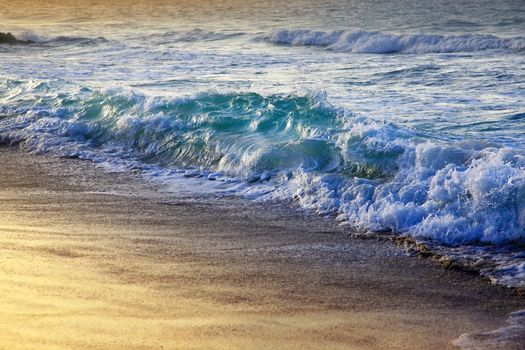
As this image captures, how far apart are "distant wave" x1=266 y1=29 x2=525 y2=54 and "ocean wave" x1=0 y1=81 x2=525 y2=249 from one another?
45.2 feet

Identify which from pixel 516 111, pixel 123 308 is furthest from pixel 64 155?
pixel 516 111

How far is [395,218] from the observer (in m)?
7.22

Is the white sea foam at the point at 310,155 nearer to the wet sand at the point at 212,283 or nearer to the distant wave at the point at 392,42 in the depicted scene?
the wet sand at the point at 212,283

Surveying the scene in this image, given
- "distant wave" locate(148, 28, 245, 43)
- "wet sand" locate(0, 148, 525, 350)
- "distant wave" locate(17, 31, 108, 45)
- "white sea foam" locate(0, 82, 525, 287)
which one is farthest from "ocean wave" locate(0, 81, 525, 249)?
"distant wave" locate(17, 31, 108, 45)

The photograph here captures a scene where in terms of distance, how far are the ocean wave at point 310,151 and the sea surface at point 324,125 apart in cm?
2

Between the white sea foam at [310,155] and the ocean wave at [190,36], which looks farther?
the ocean wave at [190,36]

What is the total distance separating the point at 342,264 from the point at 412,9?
38.4 m

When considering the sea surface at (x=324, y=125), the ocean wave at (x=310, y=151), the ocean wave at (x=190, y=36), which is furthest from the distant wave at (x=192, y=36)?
the ocean wave at (x=310, y=151)

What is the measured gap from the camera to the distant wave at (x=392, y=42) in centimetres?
2448

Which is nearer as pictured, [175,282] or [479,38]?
[175,282]

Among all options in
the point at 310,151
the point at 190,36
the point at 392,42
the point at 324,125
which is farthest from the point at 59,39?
the point at 310,151

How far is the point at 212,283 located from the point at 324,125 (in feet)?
16.2

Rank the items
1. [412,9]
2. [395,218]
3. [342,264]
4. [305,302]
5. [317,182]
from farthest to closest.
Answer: [412,9] → [317,182] → [395,218] → [342,264] → [305,302]

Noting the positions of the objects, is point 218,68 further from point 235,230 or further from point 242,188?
point 235,230
